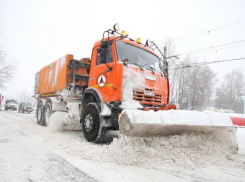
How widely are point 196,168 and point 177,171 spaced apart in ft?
1.41

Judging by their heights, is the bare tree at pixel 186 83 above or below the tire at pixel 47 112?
above

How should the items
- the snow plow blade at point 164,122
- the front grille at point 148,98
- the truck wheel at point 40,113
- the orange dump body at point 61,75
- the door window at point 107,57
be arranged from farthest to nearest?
the truck wheel at point 40,113
the orange dump body at point 61,75
the door window at point 107,57
the front grille at point 148,98
the snow plow blade at point 164,122

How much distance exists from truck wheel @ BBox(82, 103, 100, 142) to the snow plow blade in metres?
1.42

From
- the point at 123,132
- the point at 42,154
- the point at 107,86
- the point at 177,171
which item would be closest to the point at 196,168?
the point at 177,171

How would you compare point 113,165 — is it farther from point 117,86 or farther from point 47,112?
point 47,112

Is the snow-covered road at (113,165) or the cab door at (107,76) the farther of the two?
the cab door at (107,76)

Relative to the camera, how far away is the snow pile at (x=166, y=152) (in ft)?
10.4

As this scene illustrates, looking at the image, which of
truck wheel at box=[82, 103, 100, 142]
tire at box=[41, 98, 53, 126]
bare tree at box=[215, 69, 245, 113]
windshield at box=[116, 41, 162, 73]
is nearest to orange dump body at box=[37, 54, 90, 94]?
tire at box=[41, 98, 53, 126]

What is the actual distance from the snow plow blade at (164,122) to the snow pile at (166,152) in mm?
145

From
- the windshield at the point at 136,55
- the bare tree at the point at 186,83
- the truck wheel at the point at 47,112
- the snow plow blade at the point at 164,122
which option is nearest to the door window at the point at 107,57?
the windshield at the point at 136,55

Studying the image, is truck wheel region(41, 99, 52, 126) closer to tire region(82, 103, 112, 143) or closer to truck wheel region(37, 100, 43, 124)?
truck wheel region(37, 100, 43, 124)

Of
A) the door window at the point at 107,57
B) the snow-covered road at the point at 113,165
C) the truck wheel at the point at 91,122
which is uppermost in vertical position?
the door window at the point at 107,57

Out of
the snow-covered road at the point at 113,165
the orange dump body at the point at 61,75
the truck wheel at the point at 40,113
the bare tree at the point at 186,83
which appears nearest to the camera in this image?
the snow-covered road at the point at 113,165

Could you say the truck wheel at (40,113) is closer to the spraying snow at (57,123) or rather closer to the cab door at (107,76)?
the spraying snow at (57,123)
